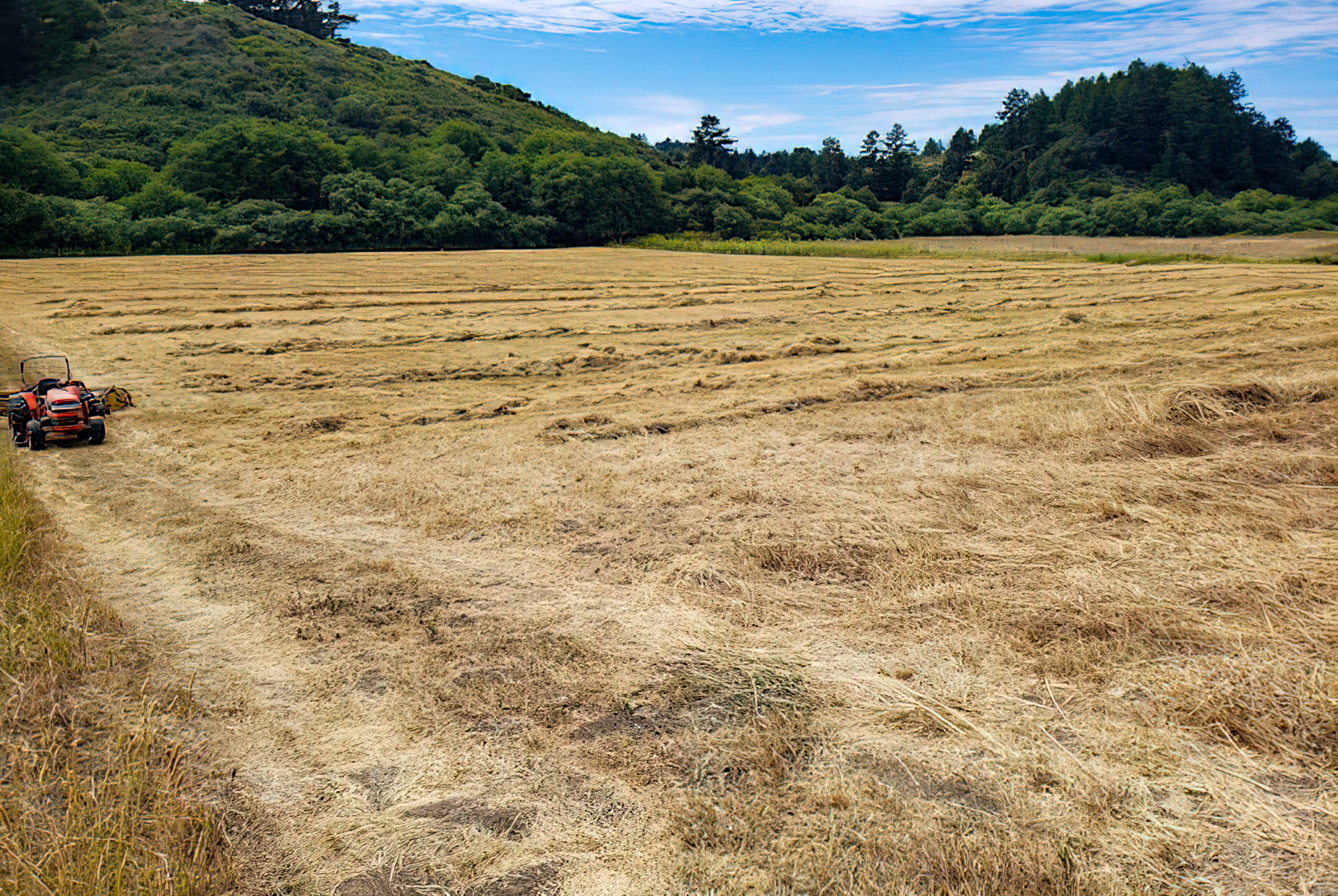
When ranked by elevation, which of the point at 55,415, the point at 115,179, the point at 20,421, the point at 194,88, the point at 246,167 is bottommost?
the point at 20,421

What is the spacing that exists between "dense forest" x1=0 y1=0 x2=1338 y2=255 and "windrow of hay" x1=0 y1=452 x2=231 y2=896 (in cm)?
4365

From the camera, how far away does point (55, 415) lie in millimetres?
9109

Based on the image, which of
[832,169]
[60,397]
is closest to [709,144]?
[832,169]

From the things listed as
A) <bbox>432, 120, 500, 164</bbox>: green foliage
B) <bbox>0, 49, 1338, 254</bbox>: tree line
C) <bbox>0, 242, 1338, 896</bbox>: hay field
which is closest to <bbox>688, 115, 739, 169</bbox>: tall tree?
<bbox>0, 49, 1338, 254</bbox>: tree line

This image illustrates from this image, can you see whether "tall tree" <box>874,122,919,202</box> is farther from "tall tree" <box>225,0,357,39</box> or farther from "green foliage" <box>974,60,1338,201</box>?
"tall tree" <box>225,0,357,39</box>

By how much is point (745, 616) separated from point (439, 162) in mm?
61698

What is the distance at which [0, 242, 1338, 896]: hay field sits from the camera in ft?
11.4

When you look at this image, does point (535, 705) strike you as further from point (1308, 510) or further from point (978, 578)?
point (1308, 510)

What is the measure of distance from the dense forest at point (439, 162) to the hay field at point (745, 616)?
40.3 metres

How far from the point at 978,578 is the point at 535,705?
325 cm

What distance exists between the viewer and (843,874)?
3.23 metres

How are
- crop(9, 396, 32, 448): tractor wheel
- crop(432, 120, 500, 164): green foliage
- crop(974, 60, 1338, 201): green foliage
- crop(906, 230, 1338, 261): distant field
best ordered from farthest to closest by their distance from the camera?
crop(974, 60, 1338, 201): green foliage → crop(432, 120, 500, 164): green foliage → crop(906, 230, 1338, 261): distant field → crop(9, 396, 32, 448): tractor wheel

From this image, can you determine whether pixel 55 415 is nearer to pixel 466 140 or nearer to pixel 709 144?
pixel 466 140

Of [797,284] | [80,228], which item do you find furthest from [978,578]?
[80,228]
